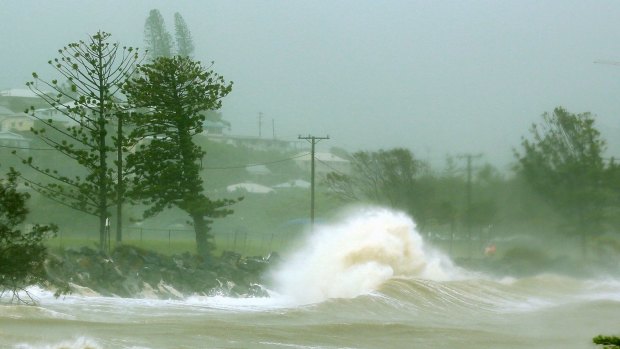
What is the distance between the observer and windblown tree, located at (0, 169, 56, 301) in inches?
993

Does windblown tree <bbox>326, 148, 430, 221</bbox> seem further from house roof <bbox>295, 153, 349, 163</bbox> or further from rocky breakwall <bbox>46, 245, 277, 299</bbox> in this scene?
rocky breakwall <bbox>46, 245, 277, 299</bbox>

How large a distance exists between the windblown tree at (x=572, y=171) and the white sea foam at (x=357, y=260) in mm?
4747

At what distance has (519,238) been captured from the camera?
4672cm

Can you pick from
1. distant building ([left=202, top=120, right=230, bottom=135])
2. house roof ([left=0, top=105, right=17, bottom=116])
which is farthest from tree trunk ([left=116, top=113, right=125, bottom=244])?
house roof ([left=0, top=105, right=17, bottom=116])

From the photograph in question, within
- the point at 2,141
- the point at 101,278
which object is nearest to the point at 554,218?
the point at 101,278

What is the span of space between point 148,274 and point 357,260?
24.8 ft

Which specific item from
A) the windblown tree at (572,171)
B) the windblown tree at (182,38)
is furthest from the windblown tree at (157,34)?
the windblown tree at (572,171)

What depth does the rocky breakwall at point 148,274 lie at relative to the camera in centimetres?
3612

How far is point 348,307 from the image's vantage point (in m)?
33.5

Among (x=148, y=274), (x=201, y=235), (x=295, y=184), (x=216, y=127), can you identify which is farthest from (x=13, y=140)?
(x=148, y=274)

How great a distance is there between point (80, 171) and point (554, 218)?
31.8 meters

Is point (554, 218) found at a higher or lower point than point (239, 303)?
higher

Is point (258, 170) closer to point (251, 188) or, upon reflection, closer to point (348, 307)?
point (251, 188)

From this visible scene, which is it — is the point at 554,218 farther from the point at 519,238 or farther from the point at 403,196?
the point at 403,196
